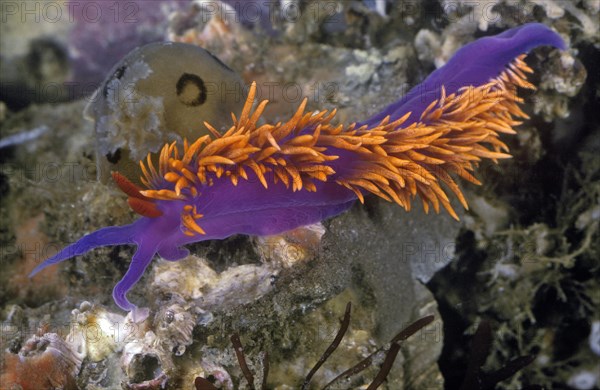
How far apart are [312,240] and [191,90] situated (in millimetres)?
1204

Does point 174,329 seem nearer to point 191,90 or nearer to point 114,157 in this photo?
point 114,157

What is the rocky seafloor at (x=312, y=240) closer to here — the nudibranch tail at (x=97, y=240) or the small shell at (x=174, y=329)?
the small shell at (x=174, y=329)

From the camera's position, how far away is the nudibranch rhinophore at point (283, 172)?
237 centimetres

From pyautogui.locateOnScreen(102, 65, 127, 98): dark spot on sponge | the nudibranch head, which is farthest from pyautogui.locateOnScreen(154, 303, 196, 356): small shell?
pyautogui.locateOnScreen(102, 65, 127, 98): dark spot on sponge

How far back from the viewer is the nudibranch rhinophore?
237 cm

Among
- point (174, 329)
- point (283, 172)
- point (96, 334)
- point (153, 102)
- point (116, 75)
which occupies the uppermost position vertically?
point (116, 75)

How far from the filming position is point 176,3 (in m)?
4.64

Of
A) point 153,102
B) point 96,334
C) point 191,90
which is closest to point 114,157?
point 153,102

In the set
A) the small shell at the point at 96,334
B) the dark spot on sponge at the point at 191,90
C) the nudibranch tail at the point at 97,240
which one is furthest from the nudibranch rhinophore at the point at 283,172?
the dark spot on sponge at the point at 191,90

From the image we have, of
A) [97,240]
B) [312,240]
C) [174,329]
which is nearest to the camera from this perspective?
[174,329]

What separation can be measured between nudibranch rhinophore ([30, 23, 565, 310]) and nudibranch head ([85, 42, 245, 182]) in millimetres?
201

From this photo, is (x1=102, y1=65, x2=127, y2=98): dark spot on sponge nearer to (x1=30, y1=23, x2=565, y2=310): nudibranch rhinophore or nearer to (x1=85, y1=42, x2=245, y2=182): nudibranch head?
A: (x1=85, y1=42, x2=245, y2=182): nudibranch head

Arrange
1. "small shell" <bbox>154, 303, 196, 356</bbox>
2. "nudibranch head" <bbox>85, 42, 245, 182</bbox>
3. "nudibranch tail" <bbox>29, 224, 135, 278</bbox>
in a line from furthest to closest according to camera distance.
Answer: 1. "nudibranch head" <bbox>85, 42, 245, 182</bbox>
2. "nudibranch tail" <bbox>29, 224, 135, 278</bbox>
3. "small shell" <bbox>154, 303, 196, 356</bbox>

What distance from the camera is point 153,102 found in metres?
2.89
